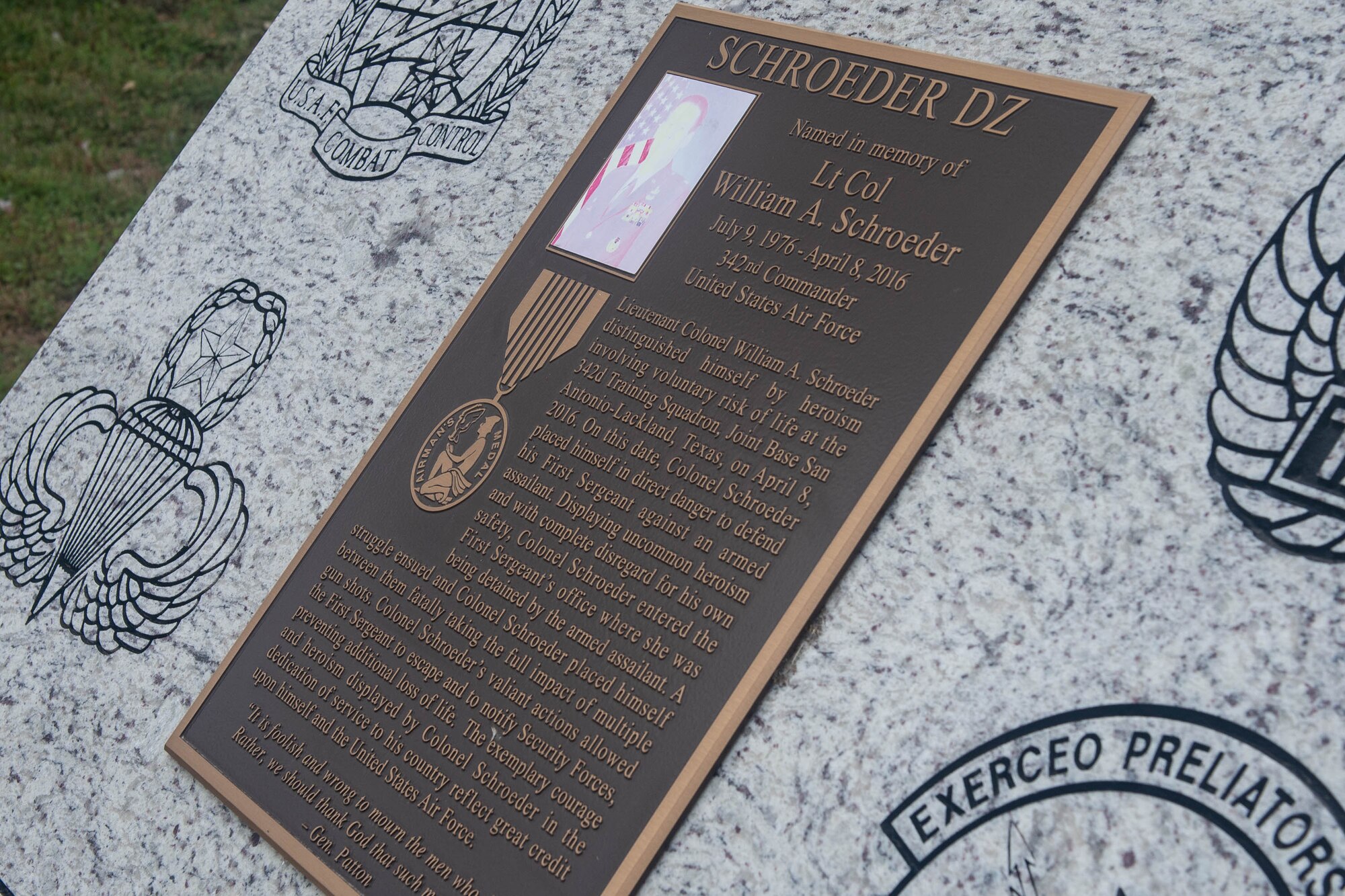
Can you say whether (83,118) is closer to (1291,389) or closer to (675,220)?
(675,220)

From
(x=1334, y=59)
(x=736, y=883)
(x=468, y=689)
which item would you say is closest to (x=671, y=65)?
(x=1334, y=59)

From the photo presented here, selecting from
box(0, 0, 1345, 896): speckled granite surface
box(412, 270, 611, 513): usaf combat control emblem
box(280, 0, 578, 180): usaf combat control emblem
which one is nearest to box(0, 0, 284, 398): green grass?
box(280, 0, 578, 180): usaf combat control emblem

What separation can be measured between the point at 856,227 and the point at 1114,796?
4.51ft

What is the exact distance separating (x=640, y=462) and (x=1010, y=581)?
0.89m

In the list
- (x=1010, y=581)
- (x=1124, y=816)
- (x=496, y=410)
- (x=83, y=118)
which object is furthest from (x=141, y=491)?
(x=83, y=118)

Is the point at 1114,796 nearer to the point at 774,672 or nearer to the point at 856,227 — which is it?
the point at 774,672

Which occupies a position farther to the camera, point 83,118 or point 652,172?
point 83,118

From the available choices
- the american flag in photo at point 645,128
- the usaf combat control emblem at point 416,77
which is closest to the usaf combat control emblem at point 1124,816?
the american flag in photo at point 645,128

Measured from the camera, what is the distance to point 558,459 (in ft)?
8.41

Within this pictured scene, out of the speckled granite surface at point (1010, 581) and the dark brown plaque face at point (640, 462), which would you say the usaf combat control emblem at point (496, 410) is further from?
the speckled granite surface at point (1010, 581)

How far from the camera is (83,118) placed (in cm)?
631

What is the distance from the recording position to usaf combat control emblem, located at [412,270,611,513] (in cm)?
268

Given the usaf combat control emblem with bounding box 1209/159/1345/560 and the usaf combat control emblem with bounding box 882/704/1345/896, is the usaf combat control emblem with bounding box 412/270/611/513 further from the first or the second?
the usaf combat control emblem with bounding box 1209/159/1345/560

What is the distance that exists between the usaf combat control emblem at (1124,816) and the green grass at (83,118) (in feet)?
15.5
